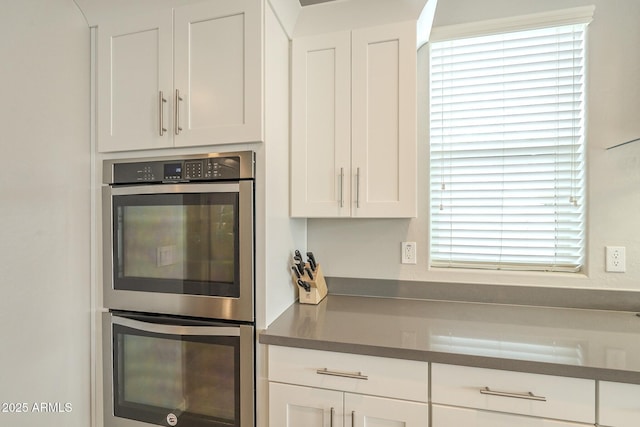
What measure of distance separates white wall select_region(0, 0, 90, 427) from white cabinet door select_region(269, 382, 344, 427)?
0.91 metres

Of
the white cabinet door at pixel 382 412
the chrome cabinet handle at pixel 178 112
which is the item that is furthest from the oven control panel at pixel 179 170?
the white cabinet door at pixel 382 412

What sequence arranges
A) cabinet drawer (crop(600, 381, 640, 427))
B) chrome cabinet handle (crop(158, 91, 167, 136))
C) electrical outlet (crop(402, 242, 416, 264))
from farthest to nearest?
electrical outlet (crop(402, 242, 416, 264))
chrome cabinet handle (crop(158, 91, 167, 136))
cabinet drawer (crop(600, 381, 640, 427))

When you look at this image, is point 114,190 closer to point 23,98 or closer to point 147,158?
point 147,158

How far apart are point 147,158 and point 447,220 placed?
155cm

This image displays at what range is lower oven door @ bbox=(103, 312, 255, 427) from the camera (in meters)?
1.28

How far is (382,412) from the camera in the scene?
115 cm

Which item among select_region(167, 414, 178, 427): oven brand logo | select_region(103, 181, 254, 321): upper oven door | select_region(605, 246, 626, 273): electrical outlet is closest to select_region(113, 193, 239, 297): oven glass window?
select_region(103, 181, 254, 321): upper oven door

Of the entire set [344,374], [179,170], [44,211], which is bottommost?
[344,374]

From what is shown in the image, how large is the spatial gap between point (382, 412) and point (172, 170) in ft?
4.18

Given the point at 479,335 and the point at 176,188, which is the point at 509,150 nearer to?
the point at 479,335

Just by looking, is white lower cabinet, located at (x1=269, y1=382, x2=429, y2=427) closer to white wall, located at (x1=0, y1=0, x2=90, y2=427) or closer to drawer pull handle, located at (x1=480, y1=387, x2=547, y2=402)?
drawer pull handle, located at (x1=480, y1=387, x2=547, y2=402)

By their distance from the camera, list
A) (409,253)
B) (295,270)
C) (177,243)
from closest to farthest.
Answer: (177,243)
(295,270)
(409,253)

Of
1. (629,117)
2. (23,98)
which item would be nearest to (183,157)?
(23,98)

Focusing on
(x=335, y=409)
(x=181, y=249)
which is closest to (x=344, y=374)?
(x=335, y=409)
